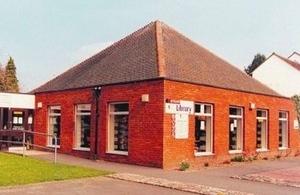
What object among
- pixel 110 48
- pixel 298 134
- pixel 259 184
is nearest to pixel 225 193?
pixel 259 184

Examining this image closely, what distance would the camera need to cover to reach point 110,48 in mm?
22594

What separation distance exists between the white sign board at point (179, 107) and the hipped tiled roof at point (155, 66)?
0.88 metres

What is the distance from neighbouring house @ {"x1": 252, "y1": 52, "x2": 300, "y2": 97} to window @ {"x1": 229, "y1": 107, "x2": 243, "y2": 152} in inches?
635

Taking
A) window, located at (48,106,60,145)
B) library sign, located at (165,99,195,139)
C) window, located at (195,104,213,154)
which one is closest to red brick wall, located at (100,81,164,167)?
library sign, located at (165,99,195,139)

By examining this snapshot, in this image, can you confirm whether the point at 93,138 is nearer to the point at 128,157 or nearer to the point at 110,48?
the point at 128,157

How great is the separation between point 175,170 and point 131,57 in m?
6.37

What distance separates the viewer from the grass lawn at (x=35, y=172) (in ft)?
38.1

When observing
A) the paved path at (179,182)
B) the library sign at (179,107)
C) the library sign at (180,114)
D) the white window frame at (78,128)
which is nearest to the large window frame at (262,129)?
the paved path at (179,182)

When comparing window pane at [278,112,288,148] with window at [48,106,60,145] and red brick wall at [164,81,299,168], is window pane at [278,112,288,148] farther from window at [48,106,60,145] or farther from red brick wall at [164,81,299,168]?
window at [48,106,60,145]

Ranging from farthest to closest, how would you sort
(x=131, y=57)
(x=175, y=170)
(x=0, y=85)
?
(x=0, y=85), (x=131, y=57), (x=175, y=170)

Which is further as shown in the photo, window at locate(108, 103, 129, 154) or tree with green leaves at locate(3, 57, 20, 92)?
tree with green leaves at locate(3, 57, 20, 92)

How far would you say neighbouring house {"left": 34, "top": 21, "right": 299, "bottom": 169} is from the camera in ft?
51.8

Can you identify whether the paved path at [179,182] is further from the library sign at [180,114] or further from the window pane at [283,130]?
the window pane at [283,130]

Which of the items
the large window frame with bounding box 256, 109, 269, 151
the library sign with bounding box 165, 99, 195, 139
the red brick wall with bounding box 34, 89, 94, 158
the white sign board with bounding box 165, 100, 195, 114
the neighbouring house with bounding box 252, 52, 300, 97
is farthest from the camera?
the neighbouring house with bounding box 252, 52, 300, 97
